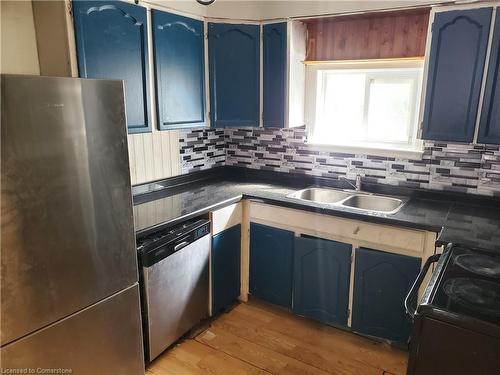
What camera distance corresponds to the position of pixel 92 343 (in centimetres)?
166

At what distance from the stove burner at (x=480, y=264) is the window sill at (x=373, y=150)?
3.19ft

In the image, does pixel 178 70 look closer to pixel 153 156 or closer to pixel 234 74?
pixel 234 74

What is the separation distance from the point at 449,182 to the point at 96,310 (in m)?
2.19

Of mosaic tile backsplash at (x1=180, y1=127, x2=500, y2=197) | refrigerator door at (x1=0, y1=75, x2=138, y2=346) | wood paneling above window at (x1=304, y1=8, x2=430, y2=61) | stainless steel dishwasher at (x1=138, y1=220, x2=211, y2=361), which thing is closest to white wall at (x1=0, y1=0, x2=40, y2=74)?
refrigerator door at (x1=0, y1=75, x2=138, y2=346)

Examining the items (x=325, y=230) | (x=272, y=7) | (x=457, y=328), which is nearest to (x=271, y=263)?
(x=325, y=230)

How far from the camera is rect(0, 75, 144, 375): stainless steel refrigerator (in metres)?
1.28

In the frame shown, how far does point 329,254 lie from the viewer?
2.34 metres

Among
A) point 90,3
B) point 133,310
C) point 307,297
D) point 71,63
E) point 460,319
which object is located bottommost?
point 307,297

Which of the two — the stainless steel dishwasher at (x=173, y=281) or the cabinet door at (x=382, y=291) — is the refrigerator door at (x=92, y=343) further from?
the cabinet door at (x=382, y=291)

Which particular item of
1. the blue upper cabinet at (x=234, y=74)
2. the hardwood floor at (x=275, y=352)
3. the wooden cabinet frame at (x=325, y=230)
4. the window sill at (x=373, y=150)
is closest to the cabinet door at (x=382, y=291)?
the wooden cabinet frame at (x=325, y=230)

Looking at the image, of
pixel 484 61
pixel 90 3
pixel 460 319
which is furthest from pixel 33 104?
pixel 484 61

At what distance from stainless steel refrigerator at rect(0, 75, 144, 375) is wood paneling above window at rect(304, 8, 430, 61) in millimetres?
1706

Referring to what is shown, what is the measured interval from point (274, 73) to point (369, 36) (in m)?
0.68

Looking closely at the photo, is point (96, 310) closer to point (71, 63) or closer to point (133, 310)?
point (133, 310)
